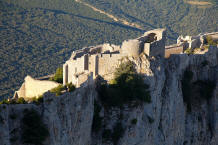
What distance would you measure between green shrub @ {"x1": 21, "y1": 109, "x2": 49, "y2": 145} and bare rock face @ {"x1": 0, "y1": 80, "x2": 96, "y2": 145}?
16 cm

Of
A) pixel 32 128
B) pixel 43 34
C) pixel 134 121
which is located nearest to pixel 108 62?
pixel 134 121

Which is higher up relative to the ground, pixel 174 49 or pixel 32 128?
pixel 174 49

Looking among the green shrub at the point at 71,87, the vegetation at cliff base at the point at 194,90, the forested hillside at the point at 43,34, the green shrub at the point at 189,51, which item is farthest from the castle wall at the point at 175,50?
the forested hillside at the point at 43,34

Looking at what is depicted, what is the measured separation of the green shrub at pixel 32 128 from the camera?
17.1 meters

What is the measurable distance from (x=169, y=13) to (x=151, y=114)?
206 feet

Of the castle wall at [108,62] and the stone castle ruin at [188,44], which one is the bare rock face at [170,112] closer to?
the castle wall at [108,62]

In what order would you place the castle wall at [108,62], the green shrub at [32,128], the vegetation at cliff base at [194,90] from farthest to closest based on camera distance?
the vegetation at cliff base at [194,90] < the castle wall at [108,62] < the green shrub at [32,128]

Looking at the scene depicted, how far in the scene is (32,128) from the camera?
56.5ft

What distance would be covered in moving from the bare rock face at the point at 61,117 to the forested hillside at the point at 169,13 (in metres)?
54.7

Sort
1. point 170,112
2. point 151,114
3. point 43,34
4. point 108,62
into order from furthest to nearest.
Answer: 1. point 43,34
2. point 170,112
3. point 151,114
4. point 108,62

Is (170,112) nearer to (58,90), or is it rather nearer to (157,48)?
(157,48)

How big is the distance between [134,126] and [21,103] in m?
7.46

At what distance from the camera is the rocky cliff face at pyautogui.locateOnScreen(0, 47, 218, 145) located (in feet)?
58.0

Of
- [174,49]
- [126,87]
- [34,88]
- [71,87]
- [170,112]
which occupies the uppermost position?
[174,49]
